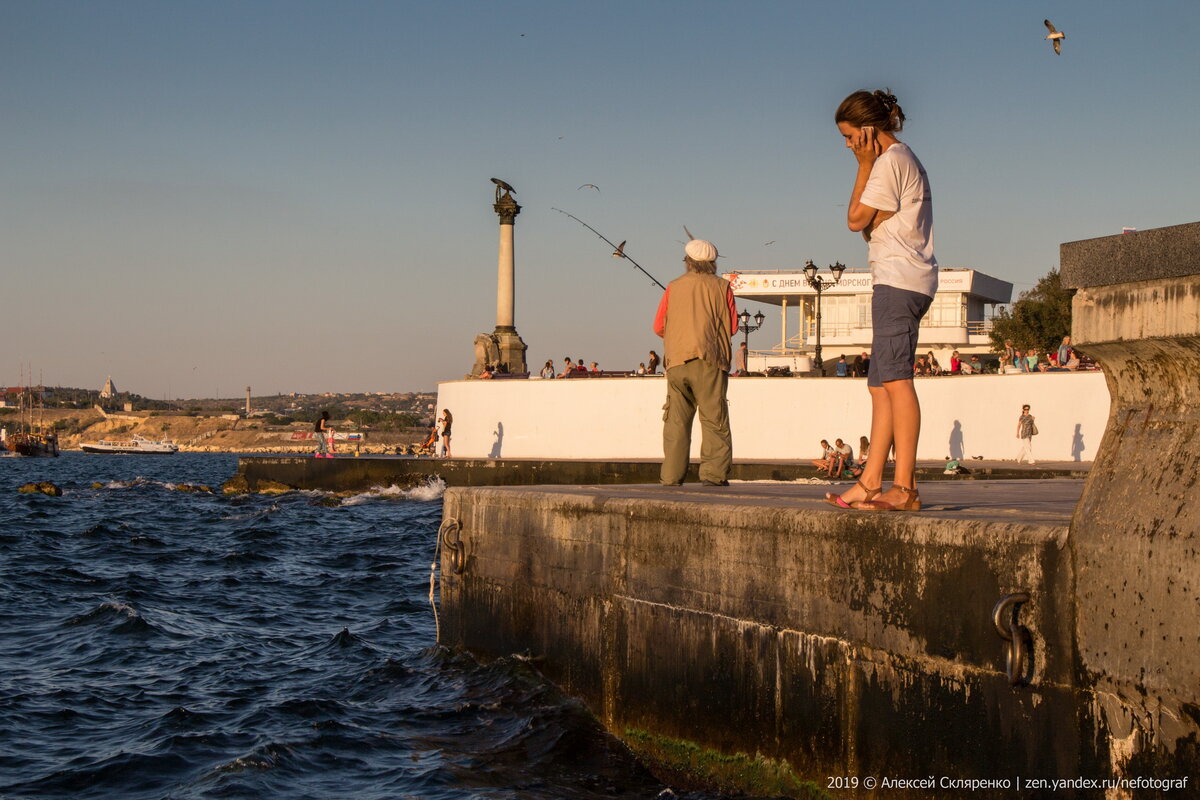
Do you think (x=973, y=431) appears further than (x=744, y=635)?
Yes

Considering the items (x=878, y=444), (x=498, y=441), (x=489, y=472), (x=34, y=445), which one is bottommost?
(x=34, y=445)

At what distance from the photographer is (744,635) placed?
17.1ft

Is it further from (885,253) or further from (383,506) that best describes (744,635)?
(383,506)

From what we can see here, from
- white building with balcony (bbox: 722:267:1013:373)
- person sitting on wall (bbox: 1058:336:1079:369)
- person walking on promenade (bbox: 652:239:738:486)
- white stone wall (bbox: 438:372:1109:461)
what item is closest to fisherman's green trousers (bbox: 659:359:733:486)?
person walking on promenade (bbox: 652:239:738:486)

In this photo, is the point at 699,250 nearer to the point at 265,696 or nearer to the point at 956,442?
the point at 265,696

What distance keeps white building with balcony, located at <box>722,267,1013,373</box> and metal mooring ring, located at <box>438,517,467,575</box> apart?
114ft

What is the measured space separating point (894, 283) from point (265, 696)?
210 inches

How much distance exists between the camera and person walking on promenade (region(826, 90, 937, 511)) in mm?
5234

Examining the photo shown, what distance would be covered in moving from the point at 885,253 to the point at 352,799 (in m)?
3.71

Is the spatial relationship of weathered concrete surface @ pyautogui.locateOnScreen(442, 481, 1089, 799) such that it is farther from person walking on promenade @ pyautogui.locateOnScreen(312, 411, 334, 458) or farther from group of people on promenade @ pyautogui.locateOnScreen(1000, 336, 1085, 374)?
person walking on promenade @ pyautogui.locateOnScreen(312, 411, 334, 458)

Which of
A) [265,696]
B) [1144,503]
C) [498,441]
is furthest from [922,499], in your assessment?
[498,441]

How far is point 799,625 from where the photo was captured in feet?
16.1

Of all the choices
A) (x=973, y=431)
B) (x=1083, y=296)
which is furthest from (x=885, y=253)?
(x=973, y=431)

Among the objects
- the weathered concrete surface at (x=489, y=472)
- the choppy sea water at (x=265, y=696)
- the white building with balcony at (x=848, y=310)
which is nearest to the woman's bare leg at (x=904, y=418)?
the choppy sea water at (x=265, y=696)
